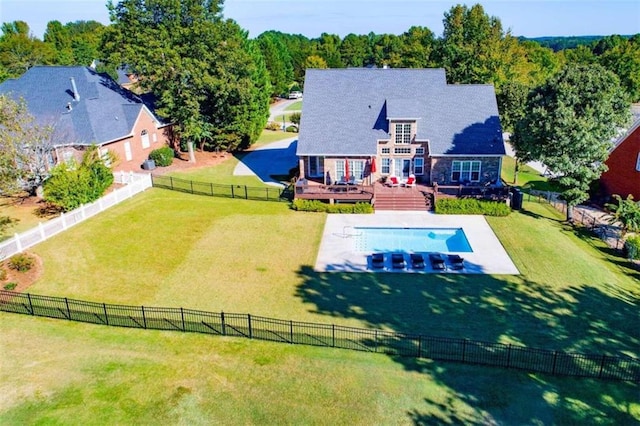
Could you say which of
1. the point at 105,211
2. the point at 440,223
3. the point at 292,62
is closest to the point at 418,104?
the point at 440,223

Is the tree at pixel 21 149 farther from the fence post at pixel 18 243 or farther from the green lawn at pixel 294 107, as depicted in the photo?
the green lawn at pixel 294 107

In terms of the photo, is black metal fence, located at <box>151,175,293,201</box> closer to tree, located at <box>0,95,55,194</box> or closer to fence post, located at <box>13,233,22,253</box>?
tree, located at <box>0,95,55,194</box>

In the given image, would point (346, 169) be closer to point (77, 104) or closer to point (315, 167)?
point (315, 167)

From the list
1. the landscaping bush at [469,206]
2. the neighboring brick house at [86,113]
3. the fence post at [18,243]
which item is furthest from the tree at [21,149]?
the landscaping bush at [469,206]

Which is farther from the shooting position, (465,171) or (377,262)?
(465,171)

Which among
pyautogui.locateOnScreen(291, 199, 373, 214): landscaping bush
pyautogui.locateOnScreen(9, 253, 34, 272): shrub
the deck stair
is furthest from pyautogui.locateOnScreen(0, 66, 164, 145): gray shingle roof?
the deck stair

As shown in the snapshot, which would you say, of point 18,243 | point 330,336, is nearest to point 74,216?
point 18,243

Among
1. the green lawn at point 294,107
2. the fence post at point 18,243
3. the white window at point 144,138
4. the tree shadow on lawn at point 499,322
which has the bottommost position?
the tree shadow on lawn at point 499,322
